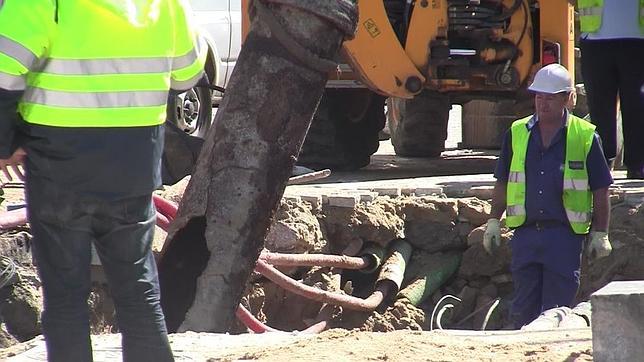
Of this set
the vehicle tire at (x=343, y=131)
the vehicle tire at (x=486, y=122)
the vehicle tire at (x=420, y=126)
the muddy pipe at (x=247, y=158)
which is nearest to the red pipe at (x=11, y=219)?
the muddy pipe at (x=247, y=158)

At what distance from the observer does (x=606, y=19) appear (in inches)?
412

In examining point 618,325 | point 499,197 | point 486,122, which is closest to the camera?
point 618,325

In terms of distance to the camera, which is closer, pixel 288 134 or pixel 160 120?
pixel 160 120

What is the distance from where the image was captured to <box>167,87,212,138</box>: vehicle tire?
39.4ft

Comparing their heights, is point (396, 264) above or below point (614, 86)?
below

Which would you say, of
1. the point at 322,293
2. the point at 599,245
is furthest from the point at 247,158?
the point at 599,245

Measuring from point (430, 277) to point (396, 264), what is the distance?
39 centimetres

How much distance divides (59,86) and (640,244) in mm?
6419

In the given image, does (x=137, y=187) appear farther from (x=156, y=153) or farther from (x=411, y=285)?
(x=411, y=285)

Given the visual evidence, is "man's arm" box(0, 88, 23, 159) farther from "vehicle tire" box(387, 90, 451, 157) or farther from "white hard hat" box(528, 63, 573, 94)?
"vehicle tire" box(387, 90, 451, 157)

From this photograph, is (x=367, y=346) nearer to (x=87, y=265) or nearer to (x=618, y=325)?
(x=618, y=325)

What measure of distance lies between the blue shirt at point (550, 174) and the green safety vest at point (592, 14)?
9.37 feet

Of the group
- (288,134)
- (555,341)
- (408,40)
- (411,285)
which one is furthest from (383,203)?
(555,341)

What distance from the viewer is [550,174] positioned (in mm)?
7820
